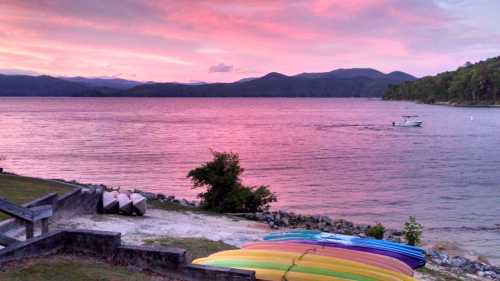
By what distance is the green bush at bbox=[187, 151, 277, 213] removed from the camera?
25.2m

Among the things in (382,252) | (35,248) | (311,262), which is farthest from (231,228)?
(35,248)

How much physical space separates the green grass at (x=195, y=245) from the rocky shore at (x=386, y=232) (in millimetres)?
6238

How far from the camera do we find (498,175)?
44250 millimetres

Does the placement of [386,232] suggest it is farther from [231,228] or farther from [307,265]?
[307,265]

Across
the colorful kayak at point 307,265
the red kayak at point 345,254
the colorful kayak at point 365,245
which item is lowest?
the colorful kayak at point 365,245

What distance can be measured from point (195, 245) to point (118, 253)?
442 cm

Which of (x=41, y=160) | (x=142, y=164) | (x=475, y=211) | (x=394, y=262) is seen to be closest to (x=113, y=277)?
(x=394, y=262)

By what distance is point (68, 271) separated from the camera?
965 cm

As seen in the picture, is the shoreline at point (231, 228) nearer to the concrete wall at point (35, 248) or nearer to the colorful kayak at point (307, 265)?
the colorful kayak at point (307, 265)

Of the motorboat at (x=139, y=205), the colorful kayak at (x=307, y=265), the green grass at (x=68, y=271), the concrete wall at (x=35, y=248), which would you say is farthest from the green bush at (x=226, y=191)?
the green grass at (x=68, y=271)

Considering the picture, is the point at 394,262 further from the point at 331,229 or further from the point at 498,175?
the point at 498,175

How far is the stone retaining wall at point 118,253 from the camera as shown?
9.88m

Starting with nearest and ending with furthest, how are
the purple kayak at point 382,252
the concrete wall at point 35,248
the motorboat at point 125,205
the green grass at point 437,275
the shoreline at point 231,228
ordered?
the concrete wall at point 35,248
the purple kayak at point 382,252
the green grass at point 437,275
the shoreline at point 231,228
the motorboat at point 125,205

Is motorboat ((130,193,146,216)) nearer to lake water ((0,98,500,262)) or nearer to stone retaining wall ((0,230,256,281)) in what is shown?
stone retaining wall ((0,230,256,281))
